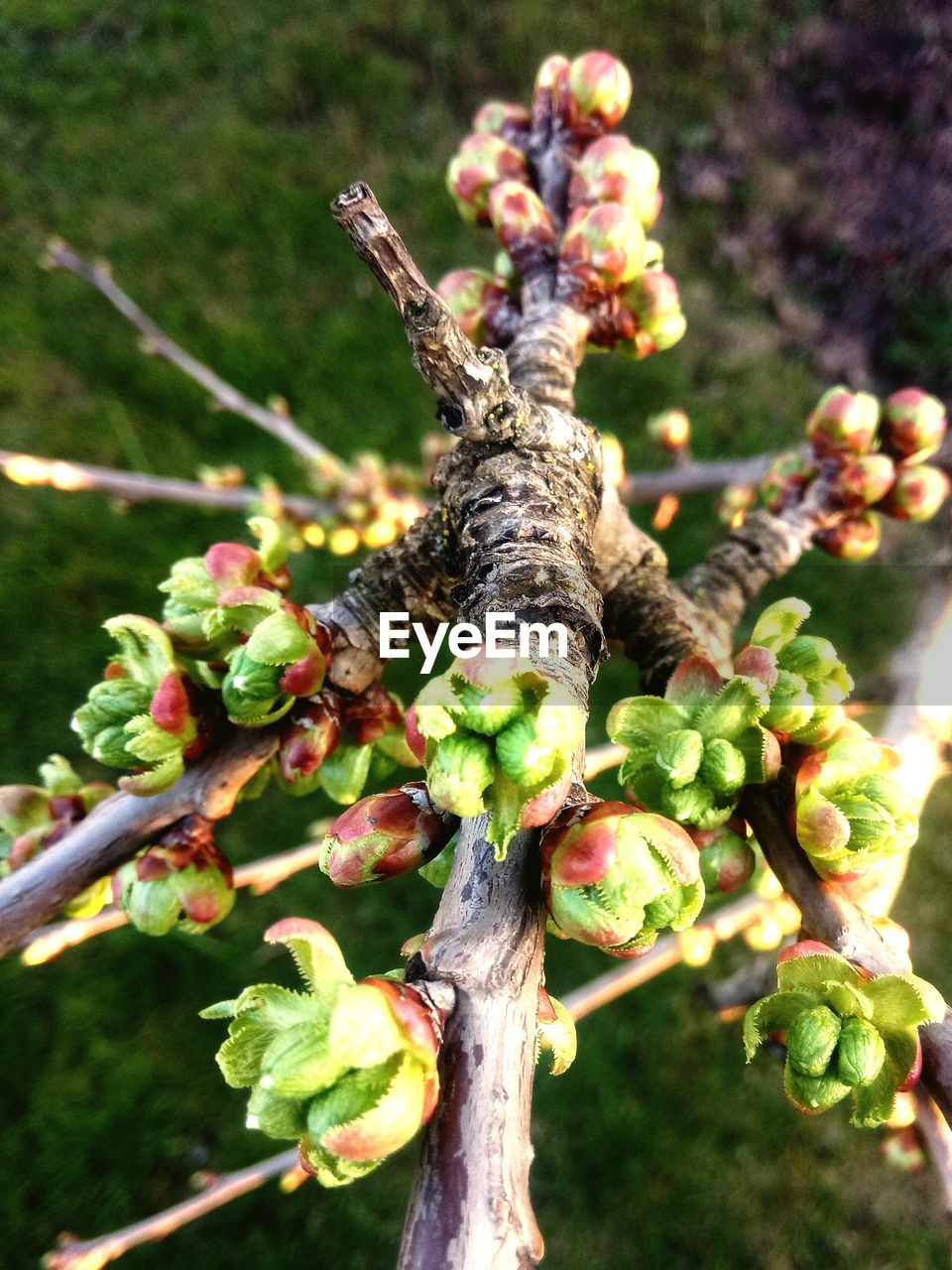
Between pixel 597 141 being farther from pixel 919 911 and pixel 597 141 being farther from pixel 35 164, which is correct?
pixel 35 164

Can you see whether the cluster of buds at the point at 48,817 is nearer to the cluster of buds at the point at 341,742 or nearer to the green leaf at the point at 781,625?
the cluster of buds at the point at 341,742

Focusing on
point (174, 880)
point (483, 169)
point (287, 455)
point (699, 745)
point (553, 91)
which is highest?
point (287, 455)

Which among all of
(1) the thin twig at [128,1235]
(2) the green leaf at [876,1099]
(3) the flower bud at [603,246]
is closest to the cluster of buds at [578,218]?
(3) the flower bud at [603,246]

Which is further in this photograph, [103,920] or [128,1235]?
[128,1235]

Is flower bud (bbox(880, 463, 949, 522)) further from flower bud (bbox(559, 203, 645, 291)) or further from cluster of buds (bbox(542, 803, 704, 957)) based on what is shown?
cluster of buds (bbox(542, 803, 704, 957))

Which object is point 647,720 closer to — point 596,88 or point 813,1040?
point 813,1040

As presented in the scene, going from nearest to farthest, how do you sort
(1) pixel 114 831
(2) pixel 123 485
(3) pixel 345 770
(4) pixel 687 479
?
(1) pixel 114 831 → (3) pixel 345 770 → (2) pixel 123 485 → (4) pixel 687 479

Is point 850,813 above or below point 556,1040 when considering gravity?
above

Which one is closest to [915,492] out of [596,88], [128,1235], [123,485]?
[596,88]
